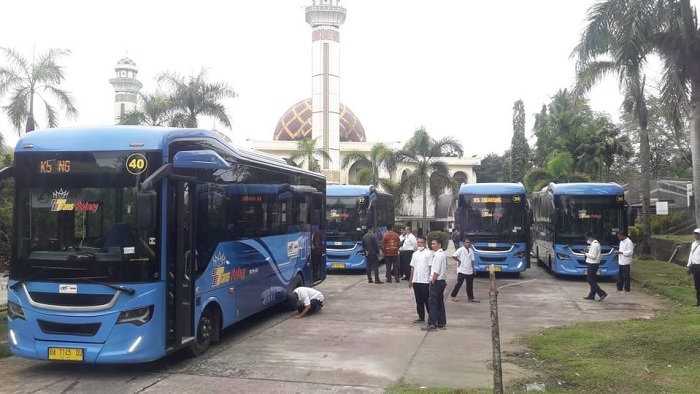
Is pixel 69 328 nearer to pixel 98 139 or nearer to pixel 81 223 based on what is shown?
pixel 81 223

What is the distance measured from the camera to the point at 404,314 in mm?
12227

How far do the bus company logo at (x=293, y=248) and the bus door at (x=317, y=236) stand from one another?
4.52 feet

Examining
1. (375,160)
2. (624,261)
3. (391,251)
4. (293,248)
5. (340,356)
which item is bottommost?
(340,356)

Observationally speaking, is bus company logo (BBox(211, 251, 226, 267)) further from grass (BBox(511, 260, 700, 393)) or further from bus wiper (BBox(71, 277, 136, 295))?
grass (BBox(511, 260, 700, 393))

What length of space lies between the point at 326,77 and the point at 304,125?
12728 mm

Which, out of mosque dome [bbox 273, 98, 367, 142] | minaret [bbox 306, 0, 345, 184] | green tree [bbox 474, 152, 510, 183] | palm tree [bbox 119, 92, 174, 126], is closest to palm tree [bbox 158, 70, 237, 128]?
palm tree [bbox 119, 92, 174, 126]

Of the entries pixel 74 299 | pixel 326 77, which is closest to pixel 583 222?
pixel 74 299

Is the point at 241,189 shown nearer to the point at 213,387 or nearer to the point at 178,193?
the point at 178,193

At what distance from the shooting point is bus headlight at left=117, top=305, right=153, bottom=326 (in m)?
7.12

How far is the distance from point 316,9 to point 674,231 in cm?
4081

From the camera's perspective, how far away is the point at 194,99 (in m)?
26.9

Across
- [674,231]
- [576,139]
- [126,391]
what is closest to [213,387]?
[126,391]

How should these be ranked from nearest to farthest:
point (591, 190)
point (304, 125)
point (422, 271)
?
point (422, 271)
point (591, 190)
point (304, 125)

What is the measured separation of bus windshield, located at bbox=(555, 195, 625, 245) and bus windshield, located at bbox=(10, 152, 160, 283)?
14.4 m
